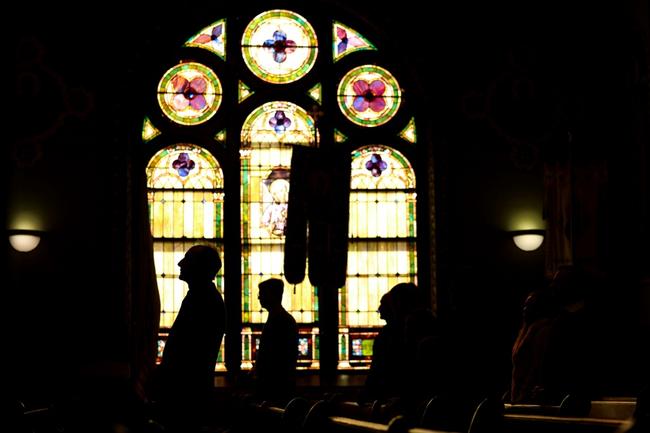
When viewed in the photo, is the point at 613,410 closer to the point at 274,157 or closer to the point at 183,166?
the point at 274,157

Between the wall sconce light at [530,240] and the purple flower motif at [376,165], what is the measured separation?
4.95 feet

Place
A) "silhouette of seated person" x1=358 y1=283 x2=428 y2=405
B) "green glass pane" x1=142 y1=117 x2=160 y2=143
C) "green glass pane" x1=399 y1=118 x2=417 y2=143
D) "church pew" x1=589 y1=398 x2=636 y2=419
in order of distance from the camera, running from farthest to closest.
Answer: "green glass pane" x1=399 y1=118 x2=417 y2=143
"green glass pane" x1=142 y1=117 x2=160 y2=143
"silhouette of seated person" x1=358 y1=283 x2=428 y2=405
"church pew" x1=589 y1=398 x2=636 y2=419

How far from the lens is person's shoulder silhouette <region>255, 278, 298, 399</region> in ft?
22.1

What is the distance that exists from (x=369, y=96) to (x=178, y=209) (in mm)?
2228

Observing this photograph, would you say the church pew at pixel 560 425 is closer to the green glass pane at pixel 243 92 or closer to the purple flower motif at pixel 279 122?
the purple flower motif at pixel 279 122

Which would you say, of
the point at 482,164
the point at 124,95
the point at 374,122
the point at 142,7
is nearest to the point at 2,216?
the point at 124,95

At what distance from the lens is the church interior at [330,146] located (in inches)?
399

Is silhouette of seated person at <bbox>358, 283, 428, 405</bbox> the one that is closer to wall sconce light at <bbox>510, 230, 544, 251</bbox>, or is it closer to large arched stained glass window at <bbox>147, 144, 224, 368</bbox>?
wall sconce light at <bbox>510, 230, 544, 251</bbox>

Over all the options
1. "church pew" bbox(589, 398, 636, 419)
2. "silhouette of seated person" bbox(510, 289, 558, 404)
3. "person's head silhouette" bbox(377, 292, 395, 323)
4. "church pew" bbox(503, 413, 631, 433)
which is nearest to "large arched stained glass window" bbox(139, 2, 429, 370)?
"person's head silhouette" bbox(377, 292, 395, 323)

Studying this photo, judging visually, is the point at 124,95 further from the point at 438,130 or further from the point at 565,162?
the point at 565,162

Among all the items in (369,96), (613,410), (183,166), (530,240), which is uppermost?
(369,96)

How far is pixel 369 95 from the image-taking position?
11.2m

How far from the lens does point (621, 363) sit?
9.91 metres

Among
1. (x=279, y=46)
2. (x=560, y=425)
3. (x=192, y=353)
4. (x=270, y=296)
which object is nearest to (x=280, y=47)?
(x=279, y=46)
